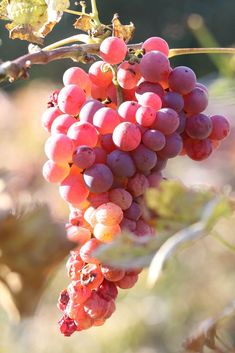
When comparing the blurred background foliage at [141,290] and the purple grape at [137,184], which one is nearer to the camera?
the purple grape at [137,184]

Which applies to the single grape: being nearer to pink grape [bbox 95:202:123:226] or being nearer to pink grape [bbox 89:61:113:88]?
pink grape [bbox 95:202:123:226]

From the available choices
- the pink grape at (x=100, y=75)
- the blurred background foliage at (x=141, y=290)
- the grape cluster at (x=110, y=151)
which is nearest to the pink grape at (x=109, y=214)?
the grape cluster at (x=110, y=151)

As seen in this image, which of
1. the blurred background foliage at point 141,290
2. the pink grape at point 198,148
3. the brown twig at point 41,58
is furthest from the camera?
the blurred background foliage at point 141,290

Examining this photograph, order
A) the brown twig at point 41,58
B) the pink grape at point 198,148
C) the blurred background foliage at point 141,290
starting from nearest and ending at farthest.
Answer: the brown twig at point 41,58 → the pink grape at point 198,148 → the blurred background foliage at point 141,290

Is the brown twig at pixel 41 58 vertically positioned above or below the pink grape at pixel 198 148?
above

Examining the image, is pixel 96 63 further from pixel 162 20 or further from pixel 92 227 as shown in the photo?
pixel 162 20

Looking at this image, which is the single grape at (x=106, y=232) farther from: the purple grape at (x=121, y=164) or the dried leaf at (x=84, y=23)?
the dried leaf at (x=84, y=23)

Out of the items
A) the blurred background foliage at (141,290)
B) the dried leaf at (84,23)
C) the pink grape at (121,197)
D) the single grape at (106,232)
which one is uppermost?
the dried leaf at (84,23)

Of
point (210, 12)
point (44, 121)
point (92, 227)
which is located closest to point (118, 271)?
point (92, 227)
